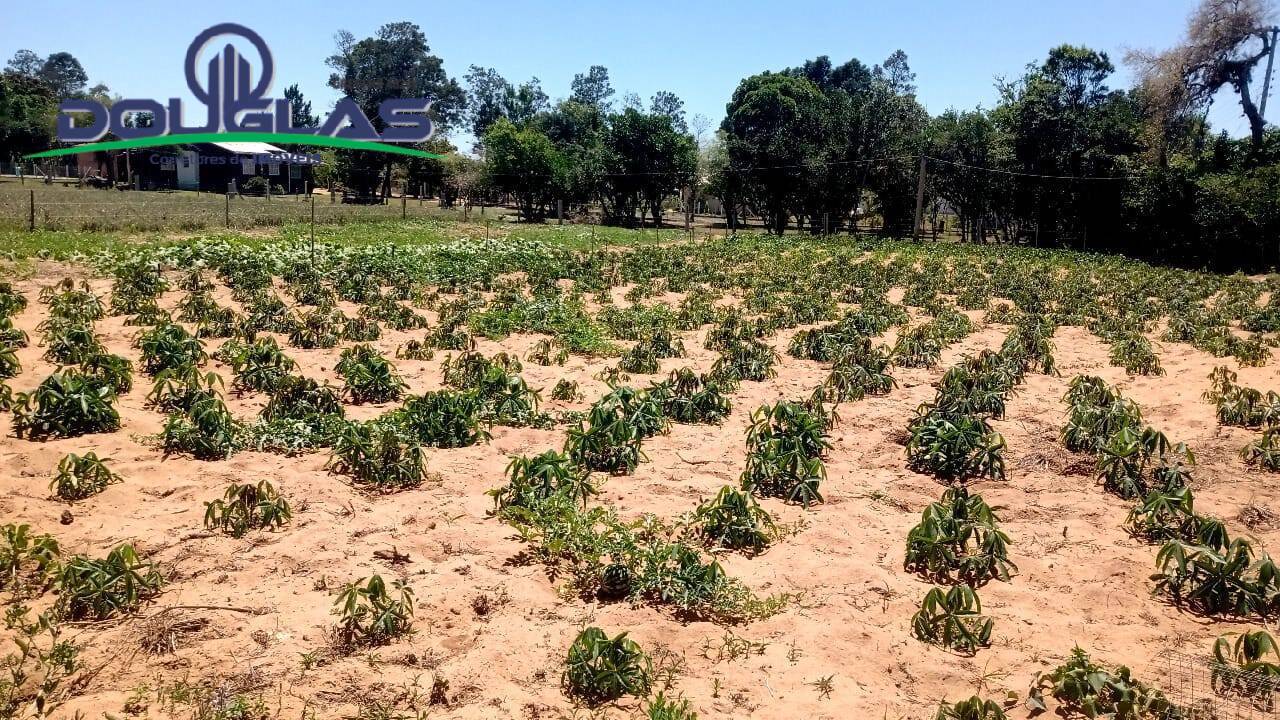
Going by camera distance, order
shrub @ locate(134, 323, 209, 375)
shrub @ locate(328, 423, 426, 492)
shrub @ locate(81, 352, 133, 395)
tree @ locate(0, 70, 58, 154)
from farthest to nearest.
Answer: tree @ locate(0, 70, 58, 154)
shrub @ locate(134, 323, 209, 375)
shrub @ locate(81, 352, 133, 395)
shrub @ locate(328, 423, 426, 492)

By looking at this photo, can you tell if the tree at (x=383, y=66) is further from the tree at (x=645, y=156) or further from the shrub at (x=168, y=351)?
the shrub at (x=168, y=351)

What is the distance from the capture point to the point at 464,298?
14844mm

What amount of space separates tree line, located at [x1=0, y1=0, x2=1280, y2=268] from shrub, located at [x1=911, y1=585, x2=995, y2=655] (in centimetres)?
2762

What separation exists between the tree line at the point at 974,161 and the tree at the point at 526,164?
10 cm

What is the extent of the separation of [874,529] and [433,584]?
312 cm

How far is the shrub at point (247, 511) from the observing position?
559 cm

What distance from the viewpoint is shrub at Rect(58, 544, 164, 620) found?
454 cm

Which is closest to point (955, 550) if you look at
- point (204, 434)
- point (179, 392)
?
point (204, 434)

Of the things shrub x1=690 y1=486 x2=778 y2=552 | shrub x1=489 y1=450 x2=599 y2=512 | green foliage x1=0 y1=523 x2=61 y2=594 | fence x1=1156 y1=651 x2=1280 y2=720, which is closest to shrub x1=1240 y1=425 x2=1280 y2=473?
fence x1=1156 y1=651 x2=1280 y2=720

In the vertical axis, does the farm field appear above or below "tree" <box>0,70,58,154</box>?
below

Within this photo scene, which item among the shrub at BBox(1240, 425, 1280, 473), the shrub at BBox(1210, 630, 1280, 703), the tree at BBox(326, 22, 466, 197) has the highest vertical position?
the tree at BBox(326, 22, 466, 197)

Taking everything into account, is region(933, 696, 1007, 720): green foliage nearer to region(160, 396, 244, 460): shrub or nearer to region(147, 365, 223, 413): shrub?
region(160, 396, 244, 460): shrub

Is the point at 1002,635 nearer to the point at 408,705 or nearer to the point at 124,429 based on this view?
the point at 408,705

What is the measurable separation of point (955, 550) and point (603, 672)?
2.72 m
